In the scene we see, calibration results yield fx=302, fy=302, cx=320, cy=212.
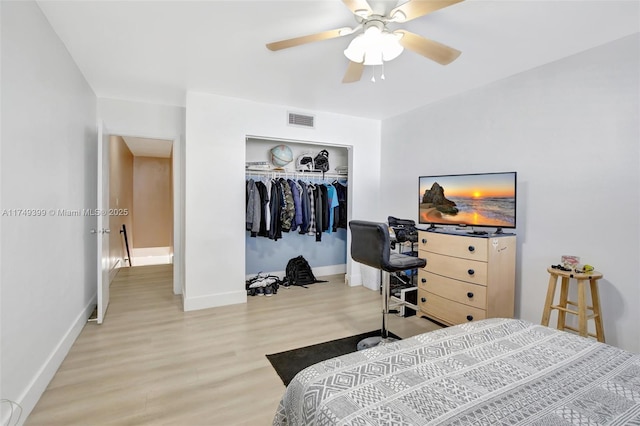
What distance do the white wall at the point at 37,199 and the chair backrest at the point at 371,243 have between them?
6.72 ft

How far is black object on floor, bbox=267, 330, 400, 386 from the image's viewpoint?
2146 mm

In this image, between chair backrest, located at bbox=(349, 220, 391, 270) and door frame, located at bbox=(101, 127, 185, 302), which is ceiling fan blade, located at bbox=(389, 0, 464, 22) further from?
door frame, located at bbox=(101, 127, 185, 302)

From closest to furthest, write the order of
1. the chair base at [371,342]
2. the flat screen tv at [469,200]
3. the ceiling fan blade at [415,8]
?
1. the ceiling fan blade at [415,8]
2. the chair base at [371,342]
3. the flat screen tv at [469,200]

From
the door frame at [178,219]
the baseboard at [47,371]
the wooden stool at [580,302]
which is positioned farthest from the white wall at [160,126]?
the wooden stool at [580,302]

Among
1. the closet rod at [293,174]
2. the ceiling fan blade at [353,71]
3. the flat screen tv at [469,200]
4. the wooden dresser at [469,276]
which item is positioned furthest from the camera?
the closet rod at [293,174]

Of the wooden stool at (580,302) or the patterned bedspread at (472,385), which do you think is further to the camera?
the wooden stool at (580,302)

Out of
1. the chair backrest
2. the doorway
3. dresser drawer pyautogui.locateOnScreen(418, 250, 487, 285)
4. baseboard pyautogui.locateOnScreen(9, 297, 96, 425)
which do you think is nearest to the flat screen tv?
dresser drawer pyautogui.locateOnScreen(418, 250, 487, 285)

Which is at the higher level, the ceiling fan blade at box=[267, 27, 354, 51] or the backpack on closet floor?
the ceiling fan blade at box=[267, 27, 354, 51]

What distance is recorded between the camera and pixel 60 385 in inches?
76.3

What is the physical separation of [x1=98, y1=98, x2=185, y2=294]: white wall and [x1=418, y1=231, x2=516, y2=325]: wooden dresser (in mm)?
2967

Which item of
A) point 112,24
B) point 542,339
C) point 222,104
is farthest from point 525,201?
point 112,24

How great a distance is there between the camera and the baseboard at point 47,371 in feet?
5.38

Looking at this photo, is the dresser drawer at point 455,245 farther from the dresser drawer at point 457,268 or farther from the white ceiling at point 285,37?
the white ceiling at point 285,37

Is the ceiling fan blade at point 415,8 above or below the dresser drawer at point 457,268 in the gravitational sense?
above
